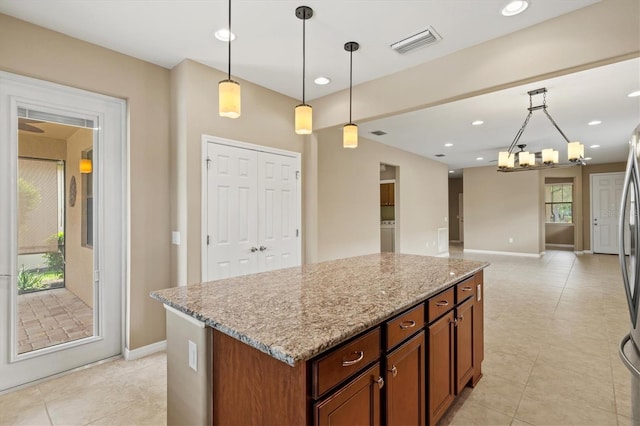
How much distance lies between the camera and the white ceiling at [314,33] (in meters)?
2.32

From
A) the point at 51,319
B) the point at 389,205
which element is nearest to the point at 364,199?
the point at 389,205

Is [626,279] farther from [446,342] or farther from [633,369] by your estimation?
[446,342]

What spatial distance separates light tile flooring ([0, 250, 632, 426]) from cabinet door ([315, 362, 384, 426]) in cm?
104

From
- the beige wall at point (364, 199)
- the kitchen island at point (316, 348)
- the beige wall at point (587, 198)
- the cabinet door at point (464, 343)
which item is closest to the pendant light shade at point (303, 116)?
the kitchen island at point (316, 348)

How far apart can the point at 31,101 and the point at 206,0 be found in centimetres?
166

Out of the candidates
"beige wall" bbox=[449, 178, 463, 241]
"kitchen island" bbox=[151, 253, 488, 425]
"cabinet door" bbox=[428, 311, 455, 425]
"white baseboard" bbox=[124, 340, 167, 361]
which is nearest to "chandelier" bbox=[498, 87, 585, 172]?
"kitchen island" bbox=[151, 253, 488, 425]

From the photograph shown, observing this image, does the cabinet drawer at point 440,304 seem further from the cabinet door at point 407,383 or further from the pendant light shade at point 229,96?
the pendant light shade at point 229,96

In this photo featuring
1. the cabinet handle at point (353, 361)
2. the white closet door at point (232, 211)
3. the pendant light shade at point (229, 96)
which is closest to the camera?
the cabinet handle at point (353, 361)

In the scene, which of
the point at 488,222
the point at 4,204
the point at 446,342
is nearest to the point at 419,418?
the point at 446,342

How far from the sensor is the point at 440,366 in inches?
74.2

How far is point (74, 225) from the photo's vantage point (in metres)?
2.85

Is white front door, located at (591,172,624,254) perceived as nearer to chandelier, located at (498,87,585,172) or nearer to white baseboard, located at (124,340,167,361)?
chandelier, located at (498,87,585,172)

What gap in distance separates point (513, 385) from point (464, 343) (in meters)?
0.73

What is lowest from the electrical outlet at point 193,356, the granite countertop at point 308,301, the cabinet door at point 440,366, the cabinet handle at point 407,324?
the cabinet door at point 440,366
